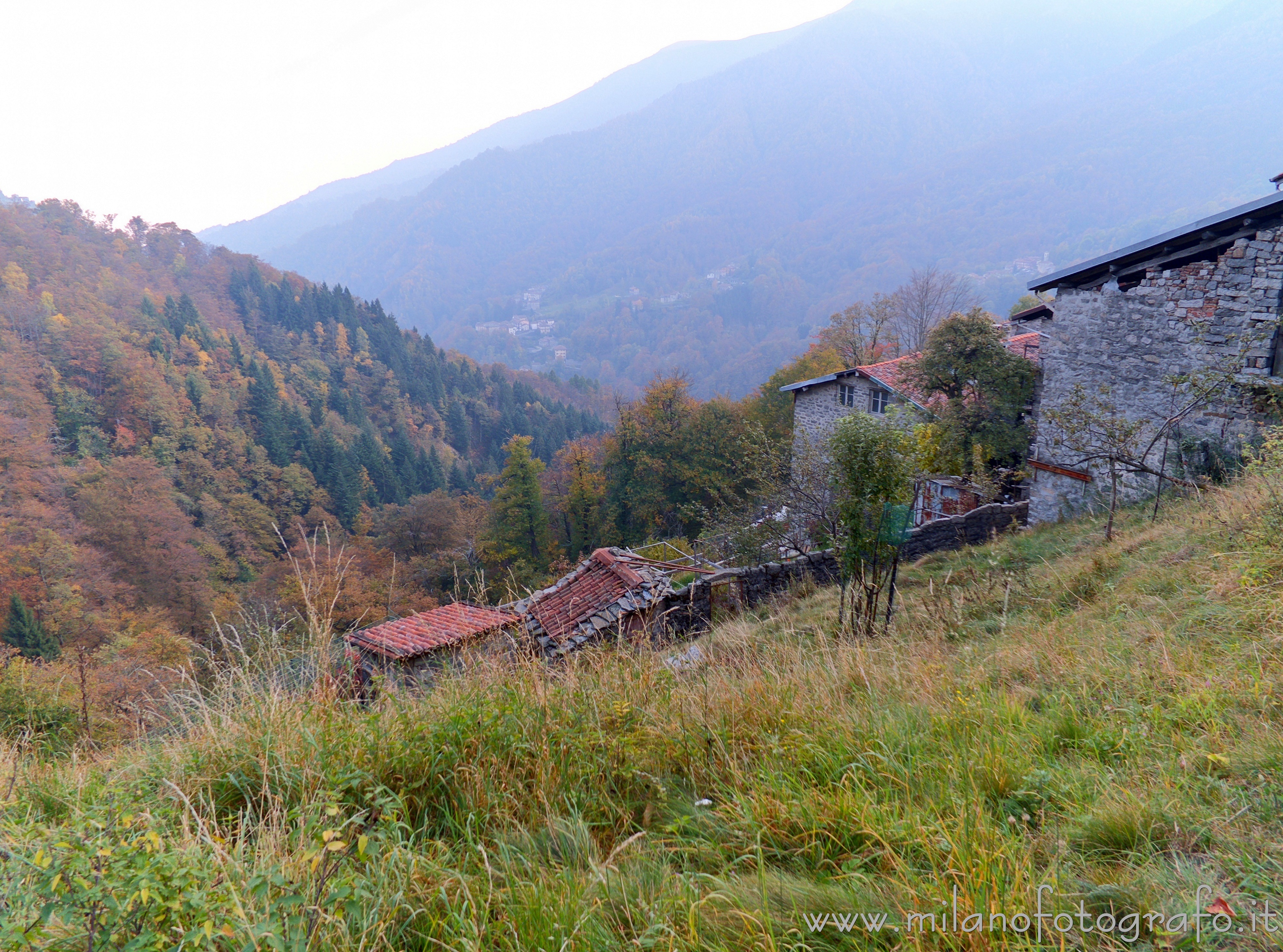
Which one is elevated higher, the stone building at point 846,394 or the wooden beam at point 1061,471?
the stone building at point 846,394

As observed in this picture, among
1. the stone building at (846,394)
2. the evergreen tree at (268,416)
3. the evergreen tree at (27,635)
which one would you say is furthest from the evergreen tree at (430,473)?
the stone building at (846,394)

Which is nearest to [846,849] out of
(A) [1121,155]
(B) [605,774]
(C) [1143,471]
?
(B) [605,774]

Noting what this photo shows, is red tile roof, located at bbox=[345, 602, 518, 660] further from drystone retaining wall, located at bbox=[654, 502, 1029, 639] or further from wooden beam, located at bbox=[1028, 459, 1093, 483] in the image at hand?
wooden beam, located at bbox=[1028, 459, 1093, 483]

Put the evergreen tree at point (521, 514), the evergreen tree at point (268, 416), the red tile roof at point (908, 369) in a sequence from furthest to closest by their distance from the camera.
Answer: the evergreen tree at point (268, 416), the evergreen tree at point (521, 514), the red tile roof at point (908, 369)

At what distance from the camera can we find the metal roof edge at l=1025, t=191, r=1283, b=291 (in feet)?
26.5

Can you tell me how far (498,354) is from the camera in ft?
516

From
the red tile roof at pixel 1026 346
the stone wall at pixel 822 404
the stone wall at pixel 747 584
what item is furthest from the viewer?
the stone wall at pixel 822 404

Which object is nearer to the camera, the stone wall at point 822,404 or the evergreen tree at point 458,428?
the stone wall at point 822,404

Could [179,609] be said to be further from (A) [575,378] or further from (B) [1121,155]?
(B) [1121,155]

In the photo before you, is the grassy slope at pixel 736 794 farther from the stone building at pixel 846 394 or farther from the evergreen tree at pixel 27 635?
the evergreen tree at pixel 27 635

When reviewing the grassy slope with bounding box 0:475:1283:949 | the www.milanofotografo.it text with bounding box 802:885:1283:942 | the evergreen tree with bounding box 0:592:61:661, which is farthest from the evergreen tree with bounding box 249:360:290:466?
the www.milanofotografo.it text with bounding box 802:885:1283:942

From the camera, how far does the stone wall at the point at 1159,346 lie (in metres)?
8.38

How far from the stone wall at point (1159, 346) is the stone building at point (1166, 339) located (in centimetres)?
2

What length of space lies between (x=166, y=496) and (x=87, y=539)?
22.4 feet
